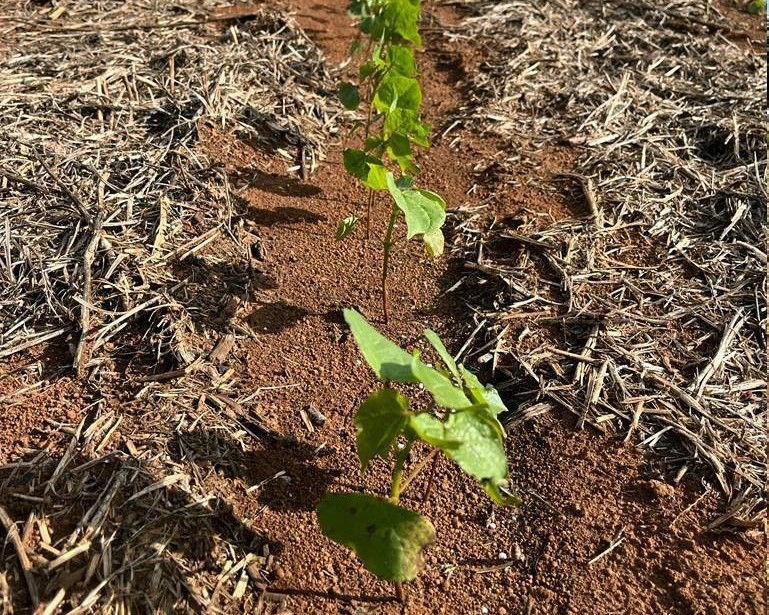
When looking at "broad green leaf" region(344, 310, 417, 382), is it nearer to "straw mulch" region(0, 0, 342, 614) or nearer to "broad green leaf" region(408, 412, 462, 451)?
"broad green leaf" region(408, 412, 462, 451)

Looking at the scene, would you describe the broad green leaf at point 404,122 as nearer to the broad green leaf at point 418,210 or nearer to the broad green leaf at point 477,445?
the broad green leaf at point 418,210

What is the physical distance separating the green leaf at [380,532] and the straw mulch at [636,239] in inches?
30.4

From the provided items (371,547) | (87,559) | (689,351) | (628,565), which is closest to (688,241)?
(689,351)

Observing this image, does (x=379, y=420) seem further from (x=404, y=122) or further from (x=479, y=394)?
(x=404, y=122)

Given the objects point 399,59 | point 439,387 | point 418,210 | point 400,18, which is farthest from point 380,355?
point 400,18

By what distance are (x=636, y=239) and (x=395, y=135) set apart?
3.73 ft

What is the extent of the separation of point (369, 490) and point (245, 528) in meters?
0.37

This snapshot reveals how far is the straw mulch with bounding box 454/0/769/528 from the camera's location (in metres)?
2.36

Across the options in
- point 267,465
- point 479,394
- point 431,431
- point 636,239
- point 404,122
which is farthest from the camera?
point 636,239

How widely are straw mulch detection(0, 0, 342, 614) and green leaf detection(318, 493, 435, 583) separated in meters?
0.37

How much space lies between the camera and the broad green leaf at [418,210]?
2170mm

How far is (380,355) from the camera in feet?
5.26

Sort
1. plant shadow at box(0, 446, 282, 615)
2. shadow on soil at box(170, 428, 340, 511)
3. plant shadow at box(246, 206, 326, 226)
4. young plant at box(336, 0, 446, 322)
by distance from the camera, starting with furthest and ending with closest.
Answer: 1. plant shadow at box(246, 206, 326, 226)
2. young plant at box(336, 0, 446, 322)
3. shadow on soil at box(170, 428, 340, 511)
4. plant shadow at box(0, 446, 282, 615)

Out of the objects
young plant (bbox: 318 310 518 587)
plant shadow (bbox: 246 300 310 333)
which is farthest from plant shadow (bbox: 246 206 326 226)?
young plant (bbox: 318 310 518 587)
